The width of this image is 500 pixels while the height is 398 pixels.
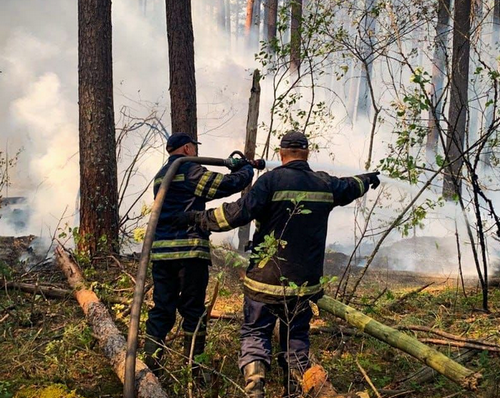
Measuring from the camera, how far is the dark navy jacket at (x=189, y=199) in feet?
12.9

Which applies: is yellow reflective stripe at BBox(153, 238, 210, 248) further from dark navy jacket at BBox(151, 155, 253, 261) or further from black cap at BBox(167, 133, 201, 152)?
black cap at BBox(167, 133, 201, 152)

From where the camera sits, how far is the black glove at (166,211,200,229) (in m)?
3.77

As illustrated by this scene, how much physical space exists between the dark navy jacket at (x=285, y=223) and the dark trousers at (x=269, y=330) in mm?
92

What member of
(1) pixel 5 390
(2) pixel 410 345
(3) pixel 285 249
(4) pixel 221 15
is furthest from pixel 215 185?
(4) pixel 221 15

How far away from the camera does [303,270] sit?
11.7ft

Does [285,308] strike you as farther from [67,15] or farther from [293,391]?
[67,15]

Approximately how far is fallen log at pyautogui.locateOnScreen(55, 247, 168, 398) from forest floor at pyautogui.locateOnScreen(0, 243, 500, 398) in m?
0.13

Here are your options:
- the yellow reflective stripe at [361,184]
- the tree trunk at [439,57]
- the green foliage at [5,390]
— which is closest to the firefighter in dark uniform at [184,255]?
the yellow reflective stripe at [361,184]

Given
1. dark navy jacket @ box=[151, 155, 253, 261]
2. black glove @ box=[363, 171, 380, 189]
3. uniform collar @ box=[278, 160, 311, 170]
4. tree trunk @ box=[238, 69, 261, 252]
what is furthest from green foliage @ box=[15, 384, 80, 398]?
tree trunk @ box=[238, 69, 261, 252]

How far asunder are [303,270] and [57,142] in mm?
12004

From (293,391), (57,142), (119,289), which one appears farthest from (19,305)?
(57,142)

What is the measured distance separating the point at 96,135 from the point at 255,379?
463cm

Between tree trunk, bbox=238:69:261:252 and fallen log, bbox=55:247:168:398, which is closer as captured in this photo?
fallen log, bbox=55:247:168:398

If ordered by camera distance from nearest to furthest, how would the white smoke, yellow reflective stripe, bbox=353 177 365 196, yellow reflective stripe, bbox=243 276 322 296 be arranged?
yellow reflective stripe, bbox=243 276 322 296 < yellow reflective stripe, bbox=353 177 365 196 < the white smoke
